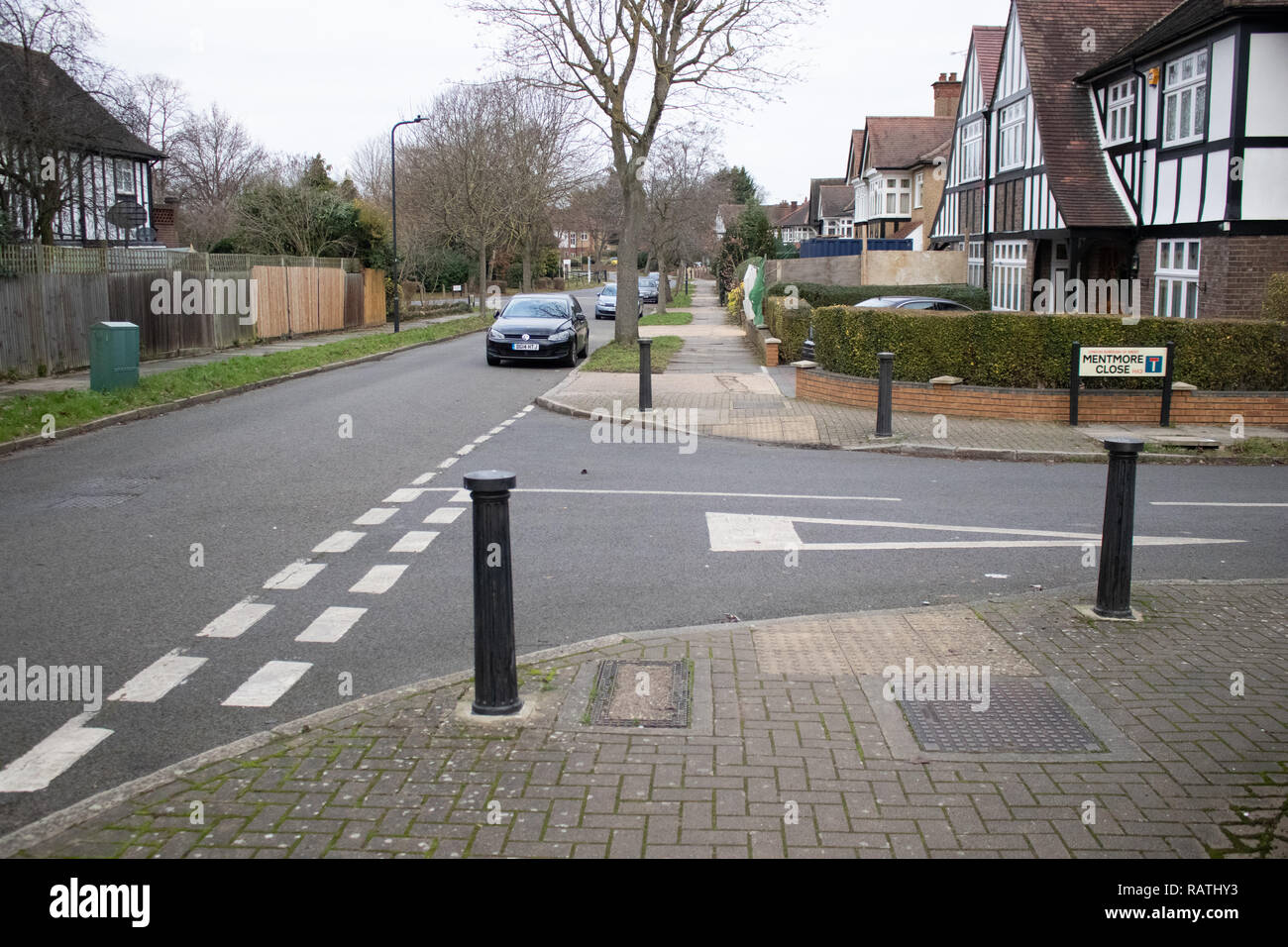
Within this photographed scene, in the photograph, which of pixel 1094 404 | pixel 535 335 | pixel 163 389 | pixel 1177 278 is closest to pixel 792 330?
pixel 535 335

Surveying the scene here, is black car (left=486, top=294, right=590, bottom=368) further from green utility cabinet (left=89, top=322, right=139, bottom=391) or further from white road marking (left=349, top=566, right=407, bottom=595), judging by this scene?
white road marking (left=349, top=566, right=407, bottom=595)

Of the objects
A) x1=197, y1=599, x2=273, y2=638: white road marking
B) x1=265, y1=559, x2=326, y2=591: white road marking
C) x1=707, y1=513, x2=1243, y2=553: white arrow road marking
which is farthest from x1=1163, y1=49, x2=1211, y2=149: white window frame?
x1=197, y1=599, x2=273, y2=638: white road marking

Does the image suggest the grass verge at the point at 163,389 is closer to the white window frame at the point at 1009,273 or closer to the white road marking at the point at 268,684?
the white road marking at the point at 268,684

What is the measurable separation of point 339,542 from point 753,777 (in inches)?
196

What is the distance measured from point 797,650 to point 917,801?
179 centimetres

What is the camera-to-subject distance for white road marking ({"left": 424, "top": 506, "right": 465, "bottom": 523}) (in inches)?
366

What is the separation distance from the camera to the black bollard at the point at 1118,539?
21.0 ft

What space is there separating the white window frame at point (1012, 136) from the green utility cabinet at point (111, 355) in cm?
2391

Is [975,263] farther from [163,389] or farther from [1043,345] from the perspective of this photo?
[163,389]

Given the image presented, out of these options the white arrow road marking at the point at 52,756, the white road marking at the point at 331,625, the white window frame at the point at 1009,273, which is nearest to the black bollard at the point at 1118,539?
the white road marking at the point at 331,625

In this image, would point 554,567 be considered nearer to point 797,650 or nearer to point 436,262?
point 797,650

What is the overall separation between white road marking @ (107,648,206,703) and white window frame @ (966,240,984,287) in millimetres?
33587
